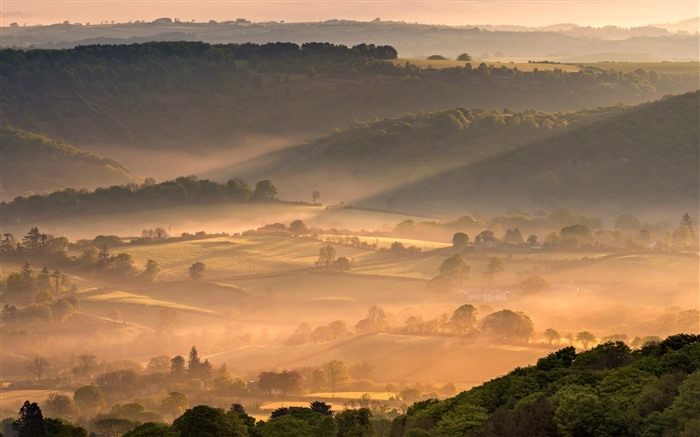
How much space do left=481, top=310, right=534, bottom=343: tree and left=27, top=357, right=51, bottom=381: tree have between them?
3698 cm

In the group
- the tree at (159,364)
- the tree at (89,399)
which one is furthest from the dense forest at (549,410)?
the tree at (159,364)

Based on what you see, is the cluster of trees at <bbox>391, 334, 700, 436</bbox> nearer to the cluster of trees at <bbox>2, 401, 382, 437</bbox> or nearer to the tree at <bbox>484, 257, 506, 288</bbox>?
the cluster of trees at <bbox>2, 401, 382, 437</bbox>

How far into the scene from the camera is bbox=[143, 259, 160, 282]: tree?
166250mm

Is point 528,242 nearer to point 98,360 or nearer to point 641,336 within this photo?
point 641,336

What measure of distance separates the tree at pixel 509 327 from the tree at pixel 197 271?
4395cm

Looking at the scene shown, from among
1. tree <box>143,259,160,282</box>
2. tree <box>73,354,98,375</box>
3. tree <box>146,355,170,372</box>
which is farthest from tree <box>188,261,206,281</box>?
tree <box>73,354,98,375</box>

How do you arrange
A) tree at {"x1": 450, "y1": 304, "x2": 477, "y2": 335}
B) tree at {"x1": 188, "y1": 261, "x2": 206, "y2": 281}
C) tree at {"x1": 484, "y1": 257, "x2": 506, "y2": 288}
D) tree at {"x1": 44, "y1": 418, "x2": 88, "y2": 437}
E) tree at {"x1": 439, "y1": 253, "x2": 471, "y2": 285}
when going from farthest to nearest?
1. tree at {"x1": 188, "y1": 261, "x2": 206, "y2": 281}
2. tree at {"x1": 484, "y1": 257, "x2": 506, "y2": 288}
3. tree at {"x1": 439, "y1": 253, "x2": 471, "y2": 285}
4. tree at {"x1": 450, "y1": 304, "x2": 477, "y2": 335}
5. tree at {"x1": 44, "y1": 418, "x2": 88, "y2": 437}

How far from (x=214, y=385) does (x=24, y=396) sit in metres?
14.5

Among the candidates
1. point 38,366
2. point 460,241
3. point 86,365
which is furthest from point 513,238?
point 38,366

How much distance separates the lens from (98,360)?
420ft

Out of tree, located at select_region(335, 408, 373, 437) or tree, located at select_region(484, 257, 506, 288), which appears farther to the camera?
tree, located at select_region(484, 257, 506, 288)

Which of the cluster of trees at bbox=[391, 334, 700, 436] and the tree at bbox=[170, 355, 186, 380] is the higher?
the tree at bbox=[170, 355, 186, 380]

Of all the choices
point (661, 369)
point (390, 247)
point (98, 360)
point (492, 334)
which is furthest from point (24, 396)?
point (390, 247)

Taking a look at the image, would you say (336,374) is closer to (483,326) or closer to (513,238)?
(483,326)
